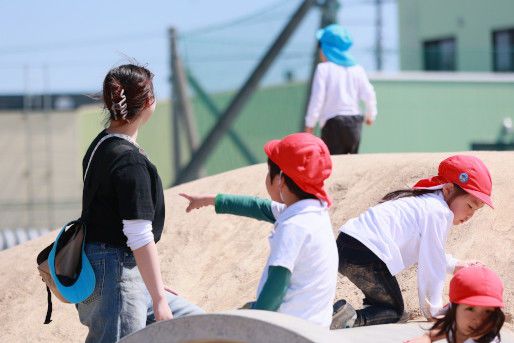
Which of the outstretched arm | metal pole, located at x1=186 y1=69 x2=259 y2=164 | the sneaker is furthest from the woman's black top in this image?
metal pole, located at x1=186 y1=69 x2=259 y2=164

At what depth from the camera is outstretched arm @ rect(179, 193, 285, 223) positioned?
12.5ft

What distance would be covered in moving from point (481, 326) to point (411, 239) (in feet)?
2.54

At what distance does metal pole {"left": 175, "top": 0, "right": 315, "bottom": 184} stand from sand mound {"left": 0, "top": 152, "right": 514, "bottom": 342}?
4214 mm

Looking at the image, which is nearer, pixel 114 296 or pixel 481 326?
pixel 114 296

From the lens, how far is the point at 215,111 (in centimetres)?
1224

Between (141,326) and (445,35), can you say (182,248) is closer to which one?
(141,326)

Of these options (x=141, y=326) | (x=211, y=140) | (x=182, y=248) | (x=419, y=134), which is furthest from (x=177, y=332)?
(x=419, y=134)

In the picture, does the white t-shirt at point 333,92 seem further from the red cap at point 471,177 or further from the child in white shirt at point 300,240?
the child in white shirt at point 300,240

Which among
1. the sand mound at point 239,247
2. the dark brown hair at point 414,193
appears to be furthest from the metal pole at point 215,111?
the dark brown hair at point 414,193

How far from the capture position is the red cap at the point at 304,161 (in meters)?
3.18

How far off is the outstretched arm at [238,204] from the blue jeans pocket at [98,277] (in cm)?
66

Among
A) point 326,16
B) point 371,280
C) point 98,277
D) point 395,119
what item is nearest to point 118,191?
point 98,277

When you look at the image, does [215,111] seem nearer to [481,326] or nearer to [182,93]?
[182,93]

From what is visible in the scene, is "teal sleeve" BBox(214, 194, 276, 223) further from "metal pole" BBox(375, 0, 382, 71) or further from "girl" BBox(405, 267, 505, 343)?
"metal pole" BBox(375, 0, 382, 71)
